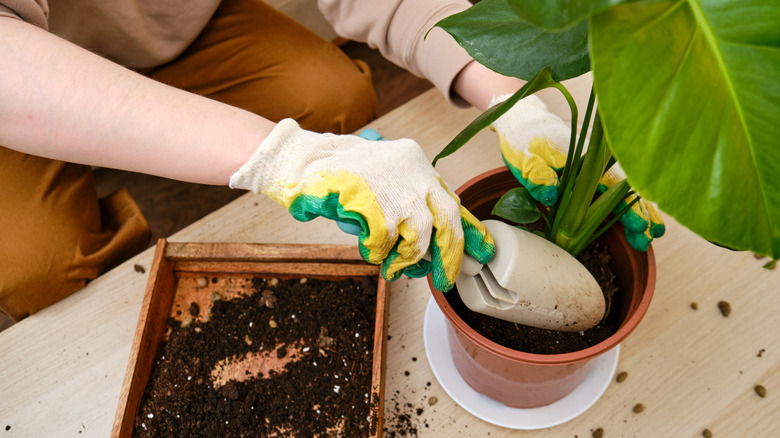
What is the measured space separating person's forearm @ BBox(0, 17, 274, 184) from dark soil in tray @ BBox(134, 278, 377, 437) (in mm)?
228

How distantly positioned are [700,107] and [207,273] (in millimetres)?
715

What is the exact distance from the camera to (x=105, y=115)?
0.68m

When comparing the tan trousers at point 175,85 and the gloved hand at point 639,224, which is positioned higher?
the gloved hand at point 639,224

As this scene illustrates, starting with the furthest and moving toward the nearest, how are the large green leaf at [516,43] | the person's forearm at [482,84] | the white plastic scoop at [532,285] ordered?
1. the person's forearm at [482,84]
2. the white plastic scoop at [532,285]
3. the large green leaf at [516,43]

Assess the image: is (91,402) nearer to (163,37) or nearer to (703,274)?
(163,37)

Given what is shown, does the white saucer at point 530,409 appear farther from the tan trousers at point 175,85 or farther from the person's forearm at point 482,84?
the tan trousers at point 175,85

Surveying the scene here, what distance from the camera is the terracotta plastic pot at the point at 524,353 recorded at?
55 cm

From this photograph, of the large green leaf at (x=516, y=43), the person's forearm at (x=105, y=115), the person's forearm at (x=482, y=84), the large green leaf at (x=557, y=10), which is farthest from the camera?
the person's forearm at (x=482, y=84)

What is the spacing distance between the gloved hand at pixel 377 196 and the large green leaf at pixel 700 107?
0.29 meters

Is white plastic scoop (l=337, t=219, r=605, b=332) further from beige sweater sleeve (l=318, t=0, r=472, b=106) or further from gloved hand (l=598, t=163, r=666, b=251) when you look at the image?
beige sweater sleeve (l=318, t=0, r=472, b=106)

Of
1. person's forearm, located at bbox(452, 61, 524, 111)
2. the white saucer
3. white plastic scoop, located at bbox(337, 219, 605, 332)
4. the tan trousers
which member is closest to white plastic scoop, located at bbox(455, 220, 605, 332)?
white plastic scoop, located at bbox(337, 219, 605, 332)

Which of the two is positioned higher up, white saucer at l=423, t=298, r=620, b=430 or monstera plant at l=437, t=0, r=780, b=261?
→ monstera plant at l=437, t=0, r=780, b=261

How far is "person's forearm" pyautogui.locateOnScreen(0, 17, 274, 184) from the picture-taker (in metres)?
0.67

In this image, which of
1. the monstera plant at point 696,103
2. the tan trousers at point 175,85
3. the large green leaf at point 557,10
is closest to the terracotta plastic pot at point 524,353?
the monstera plant at point 696,103
